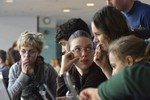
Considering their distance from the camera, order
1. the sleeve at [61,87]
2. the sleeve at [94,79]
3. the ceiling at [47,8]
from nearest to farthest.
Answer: the sleeve at [94,79] < the sleeve at [61,87] < the ceiling at [47,8]

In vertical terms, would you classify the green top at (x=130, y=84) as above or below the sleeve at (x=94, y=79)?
above

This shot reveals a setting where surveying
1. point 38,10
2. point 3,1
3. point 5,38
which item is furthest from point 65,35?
point 5,38

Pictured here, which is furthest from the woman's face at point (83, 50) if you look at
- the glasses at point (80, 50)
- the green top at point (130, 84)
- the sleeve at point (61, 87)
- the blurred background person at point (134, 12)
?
the green top at point (130, 84)

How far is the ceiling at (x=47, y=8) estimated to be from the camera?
9.90 meters

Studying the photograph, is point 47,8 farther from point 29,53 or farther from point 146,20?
point 146,20

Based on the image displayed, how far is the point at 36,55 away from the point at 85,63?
50cm

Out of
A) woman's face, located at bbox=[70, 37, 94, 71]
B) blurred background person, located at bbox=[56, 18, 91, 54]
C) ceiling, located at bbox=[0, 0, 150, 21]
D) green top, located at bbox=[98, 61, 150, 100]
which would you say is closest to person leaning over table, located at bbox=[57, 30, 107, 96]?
woman's face, located at bbox=[70, 37, 94, 71]

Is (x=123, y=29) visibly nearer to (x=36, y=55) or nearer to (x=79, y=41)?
(x=79, y=41)

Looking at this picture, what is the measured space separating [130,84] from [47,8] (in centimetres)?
1019

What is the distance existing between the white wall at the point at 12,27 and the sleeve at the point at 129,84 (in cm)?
1180

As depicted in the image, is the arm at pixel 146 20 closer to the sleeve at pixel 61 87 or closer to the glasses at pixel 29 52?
the sleeve at pixel 61 87

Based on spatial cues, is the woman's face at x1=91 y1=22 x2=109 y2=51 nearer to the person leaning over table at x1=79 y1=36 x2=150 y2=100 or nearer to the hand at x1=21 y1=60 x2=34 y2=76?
the person leaning over table at x1=79 y1=36 x2=150 y2=100

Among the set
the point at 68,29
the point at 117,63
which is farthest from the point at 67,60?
the point at 117,63

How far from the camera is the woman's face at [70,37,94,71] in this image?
5.53 feet
